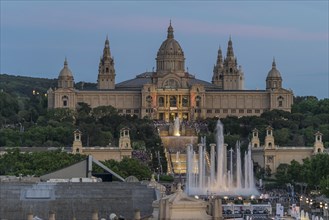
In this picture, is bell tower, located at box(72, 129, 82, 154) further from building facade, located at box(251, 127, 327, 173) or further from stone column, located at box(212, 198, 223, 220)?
stone column, located at box(212, 198, 223, 220)

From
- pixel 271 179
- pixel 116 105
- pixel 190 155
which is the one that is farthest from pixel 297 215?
pixel 116 105

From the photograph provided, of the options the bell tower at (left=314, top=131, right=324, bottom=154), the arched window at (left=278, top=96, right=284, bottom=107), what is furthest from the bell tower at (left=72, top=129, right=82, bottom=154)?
the arched window at (left=278, top=96, right=284, bottom=107)

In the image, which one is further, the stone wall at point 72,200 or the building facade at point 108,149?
the building facade at point 108,149

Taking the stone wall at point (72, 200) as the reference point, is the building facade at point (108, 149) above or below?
above

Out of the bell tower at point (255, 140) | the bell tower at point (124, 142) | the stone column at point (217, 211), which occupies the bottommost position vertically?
the stone column at point (217, 211)

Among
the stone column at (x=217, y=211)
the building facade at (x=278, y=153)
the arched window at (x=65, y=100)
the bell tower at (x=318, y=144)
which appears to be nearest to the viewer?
the stone column at (x=217, y=211)

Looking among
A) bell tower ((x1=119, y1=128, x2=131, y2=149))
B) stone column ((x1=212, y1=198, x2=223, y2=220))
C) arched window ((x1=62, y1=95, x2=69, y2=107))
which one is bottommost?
stone column ((x1=212, y1=198, x2=223, y2=220))

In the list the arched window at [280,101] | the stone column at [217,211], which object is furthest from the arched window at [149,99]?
the stone column at [217,211]

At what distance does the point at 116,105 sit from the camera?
200 m

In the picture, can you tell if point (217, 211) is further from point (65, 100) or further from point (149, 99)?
point (149, 99)

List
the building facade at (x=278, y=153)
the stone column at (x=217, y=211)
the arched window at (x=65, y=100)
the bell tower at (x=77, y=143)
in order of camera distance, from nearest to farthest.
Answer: the stone column at (x=217, y=211), the bell tower at (x=77, y=143), the building facade at (x=278, y=153), the arched window at (x=65, y=100)

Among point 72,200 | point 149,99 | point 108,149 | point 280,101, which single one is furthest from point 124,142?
point 72,200

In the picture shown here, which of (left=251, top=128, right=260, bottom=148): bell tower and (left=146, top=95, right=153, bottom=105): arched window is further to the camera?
(left=146, top=95, right=153, bottom=105): arched window

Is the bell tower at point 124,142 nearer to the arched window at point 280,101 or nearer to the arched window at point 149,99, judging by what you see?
the arched window at point 149,99
